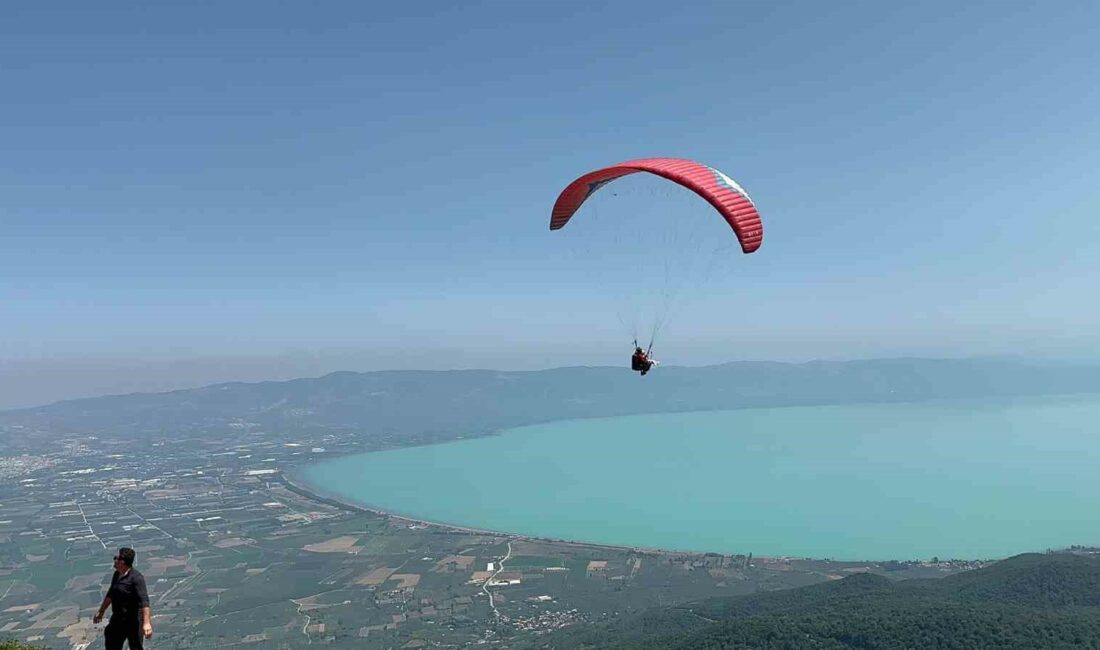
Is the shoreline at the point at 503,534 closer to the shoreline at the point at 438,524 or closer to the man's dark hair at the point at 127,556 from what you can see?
the shoreline at the point at 438,524

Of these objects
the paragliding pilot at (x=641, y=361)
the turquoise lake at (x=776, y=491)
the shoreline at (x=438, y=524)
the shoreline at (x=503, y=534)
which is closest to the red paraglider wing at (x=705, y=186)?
the paragliding pilot at (x=641, y=361)

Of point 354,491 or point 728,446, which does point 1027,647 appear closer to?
point 354,491

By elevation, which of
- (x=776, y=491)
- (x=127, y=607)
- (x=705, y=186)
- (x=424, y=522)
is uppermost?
(x=705, y=186)

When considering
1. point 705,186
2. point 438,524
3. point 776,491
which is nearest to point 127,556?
point 705,186

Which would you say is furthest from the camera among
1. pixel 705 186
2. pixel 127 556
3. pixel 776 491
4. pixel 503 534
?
pixel 776 491

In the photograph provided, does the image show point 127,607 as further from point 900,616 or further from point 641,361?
point 900,616

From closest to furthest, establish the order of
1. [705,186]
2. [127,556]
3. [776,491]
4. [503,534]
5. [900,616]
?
[127,556]
[705,186]
[900,616]
[503,534]
[776,491]

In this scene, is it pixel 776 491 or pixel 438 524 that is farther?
pixel 776 491

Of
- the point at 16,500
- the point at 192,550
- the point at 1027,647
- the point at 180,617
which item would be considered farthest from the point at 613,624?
the point at 16,500
